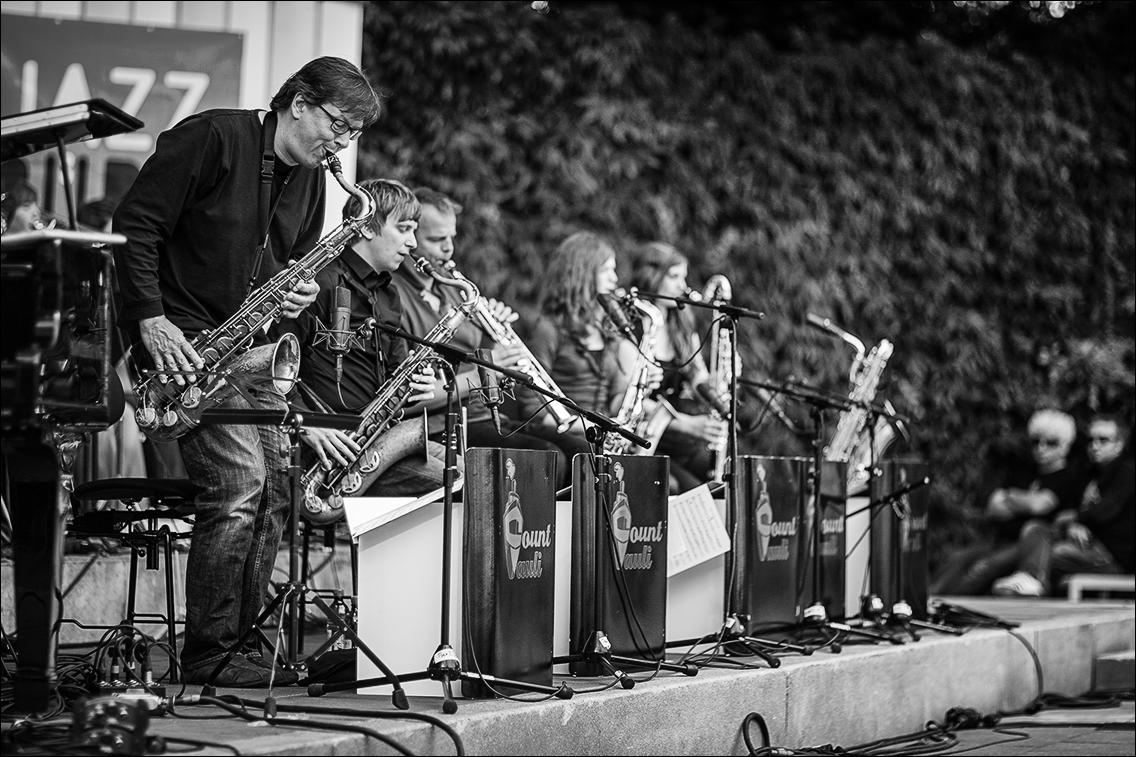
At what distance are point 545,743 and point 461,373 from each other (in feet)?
6.80

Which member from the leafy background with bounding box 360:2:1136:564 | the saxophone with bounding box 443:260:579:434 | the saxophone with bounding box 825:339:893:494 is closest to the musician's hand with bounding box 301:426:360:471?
the saxophone with bounding box 443:260:579:434

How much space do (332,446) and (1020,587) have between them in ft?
18.2

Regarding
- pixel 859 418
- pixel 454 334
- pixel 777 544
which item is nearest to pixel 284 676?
pixel 454 334

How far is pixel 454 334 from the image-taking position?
16.6 ft

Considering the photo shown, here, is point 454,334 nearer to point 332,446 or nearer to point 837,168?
point 332,446

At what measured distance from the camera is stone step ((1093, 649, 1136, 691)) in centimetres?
682

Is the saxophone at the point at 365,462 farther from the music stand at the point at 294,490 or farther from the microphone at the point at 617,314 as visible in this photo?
the microphone at the point at 617,314

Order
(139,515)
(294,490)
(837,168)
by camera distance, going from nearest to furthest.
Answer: (294,490), (139,515), (837,168)

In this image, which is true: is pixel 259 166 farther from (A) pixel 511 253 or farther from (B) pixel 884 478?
(A) pixel 511 253

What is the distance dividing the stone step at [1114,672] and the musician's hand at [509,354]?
3.63 metres

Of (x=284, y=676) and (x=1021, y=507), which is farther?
(x=1021, y=507)

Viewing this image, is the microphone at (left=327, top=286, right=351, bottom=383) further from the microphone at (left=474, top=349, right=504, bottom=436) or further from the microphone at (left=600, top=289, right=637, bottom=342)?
the microphone at (left=600, top=289, right=637, bottom=342)

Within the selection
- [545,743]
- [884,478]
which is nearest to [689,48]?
[884,478]

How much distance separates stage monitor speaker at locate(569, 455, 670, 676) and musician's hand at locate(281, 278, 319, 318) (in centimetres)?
94
